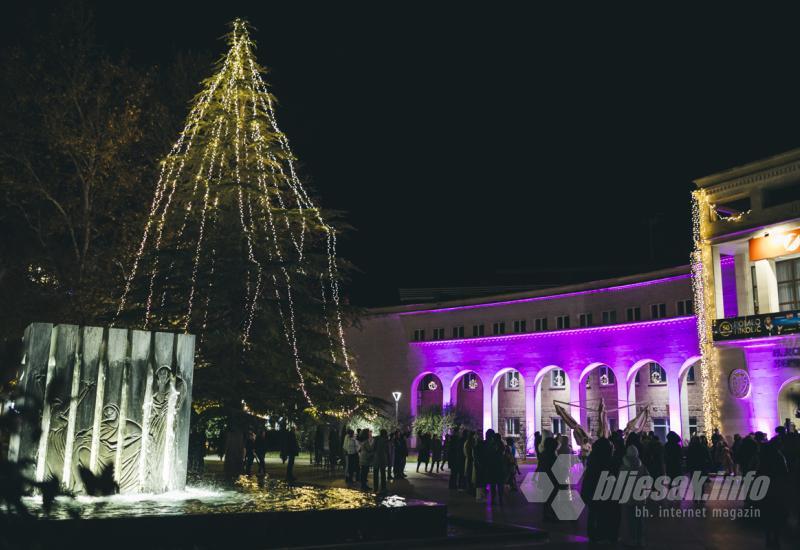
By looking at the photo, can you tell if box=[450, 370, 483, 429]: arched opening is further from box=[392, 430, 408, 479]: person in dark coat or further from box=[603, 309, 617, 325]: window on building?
box=[392, 430, 408, 479]: person in dark coat

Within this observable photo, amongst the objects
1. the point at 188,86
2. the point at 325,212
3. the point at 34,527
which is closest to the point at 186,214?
the point at 325,212

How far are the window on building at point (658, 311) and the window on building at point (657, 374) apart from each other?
6.44 m

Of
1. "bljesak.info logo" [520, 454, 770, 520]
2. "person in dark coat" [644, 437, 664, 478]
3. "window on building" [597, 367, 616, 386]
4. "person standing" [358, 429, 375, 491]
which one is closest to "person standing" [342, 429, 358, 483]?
"person standing" [358, 429, 375, 491]

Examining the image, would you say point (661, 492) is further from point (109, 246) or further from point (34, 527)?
point (109, 246)

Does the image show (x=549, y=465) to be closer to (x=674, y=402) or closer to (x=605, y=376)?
(x=674, y=402)

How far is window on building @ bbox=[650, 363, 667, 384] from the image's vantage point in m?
45.6

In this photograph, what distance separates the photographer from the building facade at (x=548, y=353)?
4003cm

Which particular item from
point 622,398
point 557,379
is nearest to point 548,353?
point 622,398

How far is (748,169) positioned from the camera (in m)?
29.1

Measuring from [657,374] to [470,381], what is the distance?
13.4 meters

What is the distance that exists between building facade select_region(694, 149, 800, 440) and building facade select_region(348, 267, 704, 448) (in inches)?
286

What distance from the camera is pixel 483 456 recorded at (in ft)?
57.3

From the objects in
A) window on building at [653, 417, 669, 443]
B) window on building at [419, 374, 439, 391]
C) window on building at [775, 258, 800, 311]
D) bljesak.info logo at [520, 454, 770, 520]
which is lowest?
bljesak.info logo at [520, 454, 770, 520]

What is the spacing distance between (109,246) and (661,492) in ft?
56.8
